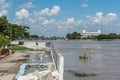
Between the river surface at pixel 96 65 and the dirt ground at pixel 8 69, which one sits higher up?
the dirt ground at pixel 8 69

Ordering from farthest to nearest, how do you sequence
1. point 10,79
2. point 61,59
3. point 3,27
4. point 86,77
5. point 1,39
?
point 3,27, point 1,39, point 86,77, point 10,79, point 61,59

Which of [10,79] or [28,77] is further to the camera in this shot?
[10,79]

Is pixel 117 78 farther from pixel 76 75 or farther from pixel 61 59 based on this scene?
pixel 61 59

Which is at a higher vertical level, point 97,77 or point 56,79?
point 56,79

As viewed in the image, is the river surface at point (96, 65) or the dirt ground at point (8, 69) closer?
the dirt ground at point (8, 69)

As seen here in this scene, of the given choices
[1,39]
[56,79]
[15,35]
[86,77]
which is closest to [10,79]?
[56,79]

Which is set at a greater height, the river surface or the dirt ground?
the dirt ground

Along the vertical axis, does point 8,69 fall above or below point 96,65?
above

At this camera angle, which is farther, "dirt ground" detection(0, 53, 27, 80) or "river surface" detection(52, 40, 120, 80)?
"river surface" detection(52, 40, 120, 80)

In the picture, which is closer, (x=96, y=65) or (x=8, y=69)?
(x=8, y=69)

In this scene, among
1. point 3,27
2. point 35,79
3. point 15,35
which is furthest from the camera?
point 15,35

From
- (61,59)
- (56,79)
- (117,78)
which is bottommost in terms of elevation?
(117,78)

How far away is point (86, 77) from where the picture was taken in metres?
27.4

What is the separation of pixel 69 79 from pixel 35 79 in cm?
1427
